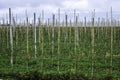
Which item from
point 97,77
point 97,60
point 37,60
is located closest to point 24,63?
point 37,60

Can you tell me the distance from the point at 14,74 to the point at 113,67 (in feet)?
15.9

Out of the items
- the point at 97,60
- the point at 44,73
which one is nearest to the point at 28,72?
the point at 44,73

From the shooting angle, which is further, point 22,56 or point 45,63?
point 22,56

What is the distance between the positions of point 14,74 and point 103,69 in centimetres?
427

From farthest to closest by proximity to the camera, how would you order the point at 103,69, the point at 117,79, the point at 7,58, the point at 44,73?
the point at 7,58 < the point at 103,69 < the point at 44,73 < the point at 117,79

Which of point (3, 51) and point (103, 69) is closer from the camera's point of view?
point (103, 69)

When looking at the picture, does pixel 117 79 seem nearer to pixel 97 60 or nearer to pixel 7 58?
pixel 97 60

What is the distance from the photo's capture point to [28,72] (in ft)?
48.0

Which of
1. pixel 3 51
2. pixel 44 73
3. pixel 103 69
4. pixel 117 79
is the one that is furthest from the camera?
pixel 3 51

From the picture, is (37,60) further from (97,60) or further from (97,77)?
(97,77)

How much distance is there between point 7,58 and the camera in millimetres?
20562

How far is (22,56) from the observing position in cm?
2111

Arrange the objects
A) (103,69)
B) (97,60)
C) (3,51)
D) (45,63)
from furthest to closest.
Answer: (3,51) → (97,60) → (45,63) → (103,69)

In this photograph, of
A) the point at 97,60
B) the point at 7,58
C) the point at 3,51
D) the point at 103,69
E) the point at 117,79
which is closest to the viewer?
the point at 117,79
